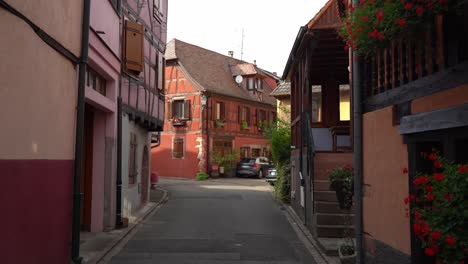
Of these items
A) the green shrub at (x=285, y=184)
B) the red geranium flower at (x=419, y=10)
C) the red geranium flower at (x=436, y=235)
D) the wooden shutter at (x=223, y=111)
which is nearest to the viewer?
the red geranium flower at (x=436, y=235)

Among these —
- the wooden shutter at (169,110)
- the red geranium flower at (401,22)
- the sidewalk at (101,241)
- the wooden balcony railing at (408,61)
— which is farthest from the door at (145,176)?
the wooden shutter at (169,110)

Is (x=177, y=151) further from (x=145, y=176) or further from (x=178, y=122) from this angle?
(x=145, y=176)

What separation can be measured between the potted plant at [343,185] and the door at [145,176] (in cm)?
870

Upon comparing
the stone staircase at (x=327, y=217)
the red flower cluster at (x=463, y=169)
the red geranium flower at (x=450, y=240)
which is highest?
the red flower cluster at (x=463, y=169)

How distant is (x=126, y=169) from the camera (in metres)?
12.6

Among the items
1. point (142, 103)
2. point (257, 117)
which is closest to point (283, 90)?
point (257, 117)

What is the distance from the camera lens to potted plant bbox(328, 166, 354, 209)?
8.24 meters

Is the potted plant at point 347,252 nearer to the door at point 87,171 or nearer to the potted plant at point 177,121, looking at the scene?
the door at point 87,171

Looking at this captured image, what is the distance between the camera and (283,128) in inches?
769

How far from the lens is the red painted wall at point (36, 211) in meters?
5.13

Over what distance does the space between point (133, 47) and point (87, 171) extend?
9.85 feet

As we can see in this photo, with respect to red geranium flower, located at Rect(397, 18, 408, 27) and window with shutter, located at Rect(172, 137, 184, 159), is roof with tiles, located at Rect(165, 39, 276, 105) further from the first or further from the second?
red geranium flower, located at Rect(397, 18, 408, 27)

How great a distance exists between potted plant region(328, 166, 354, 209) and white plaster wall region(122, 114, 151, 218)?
224 inches

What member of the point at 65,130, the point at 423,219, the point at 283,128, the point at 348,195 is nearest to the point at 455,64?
the point at 423,219
